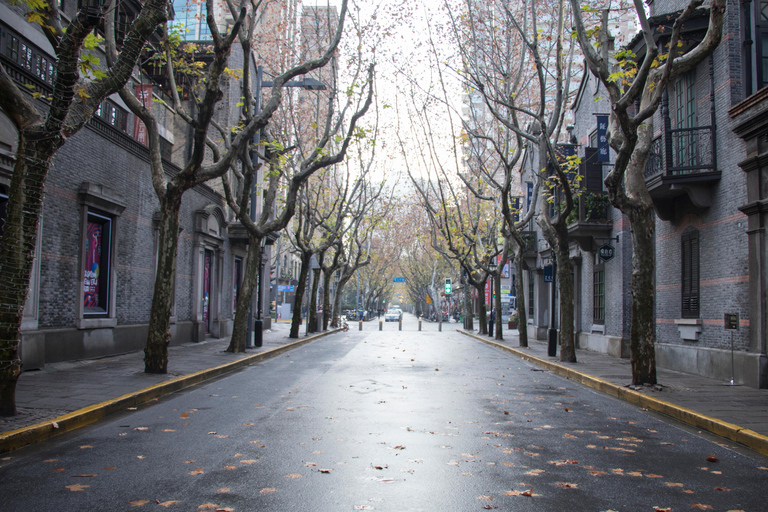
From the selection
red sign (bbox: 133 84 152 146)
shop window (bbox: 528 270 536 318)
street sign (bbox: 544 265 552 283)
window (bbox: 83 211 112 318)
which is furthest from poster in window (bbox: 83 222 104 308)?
shop window (bbox: 528 270 536 318)

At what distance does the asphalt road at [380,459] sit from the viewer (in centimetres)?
480

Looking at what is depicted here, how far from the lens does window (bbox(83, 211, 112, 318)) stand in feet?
49.8

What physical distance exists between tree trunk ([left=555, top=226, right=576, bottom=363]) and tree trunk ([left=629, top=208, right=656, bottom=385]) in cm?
473

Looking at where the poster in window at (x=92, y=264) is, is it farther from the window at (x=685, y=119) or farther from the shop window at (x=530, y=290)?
the shop window at (x=530, y=290)

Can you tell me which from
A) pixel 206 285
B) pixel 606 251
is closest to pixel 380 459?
pixel 606 251

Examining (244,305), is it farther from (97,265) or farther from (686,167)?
(686,167)

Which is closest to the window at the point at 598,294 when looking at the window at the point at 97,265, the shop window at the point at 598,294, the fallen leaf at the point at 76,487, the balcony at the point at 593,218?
the shop window at the point at 598,294

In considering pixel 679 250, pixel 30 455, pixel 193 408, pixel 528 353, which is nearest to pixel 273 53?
pixel 528 353

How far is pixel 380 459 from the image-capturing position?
5.99 meters

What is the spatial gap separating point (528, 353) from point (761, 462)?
1373 cm

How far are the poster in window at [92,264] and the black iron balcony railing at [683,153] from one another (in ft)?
43.4

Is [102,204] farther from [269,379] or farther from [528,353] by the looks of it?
[528,353]

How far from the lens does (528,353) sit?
66.0 ft

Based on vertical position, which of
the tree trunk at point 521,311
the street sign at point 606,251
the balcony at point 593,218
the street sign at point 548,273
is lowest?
the tree trunk at point 521,311
